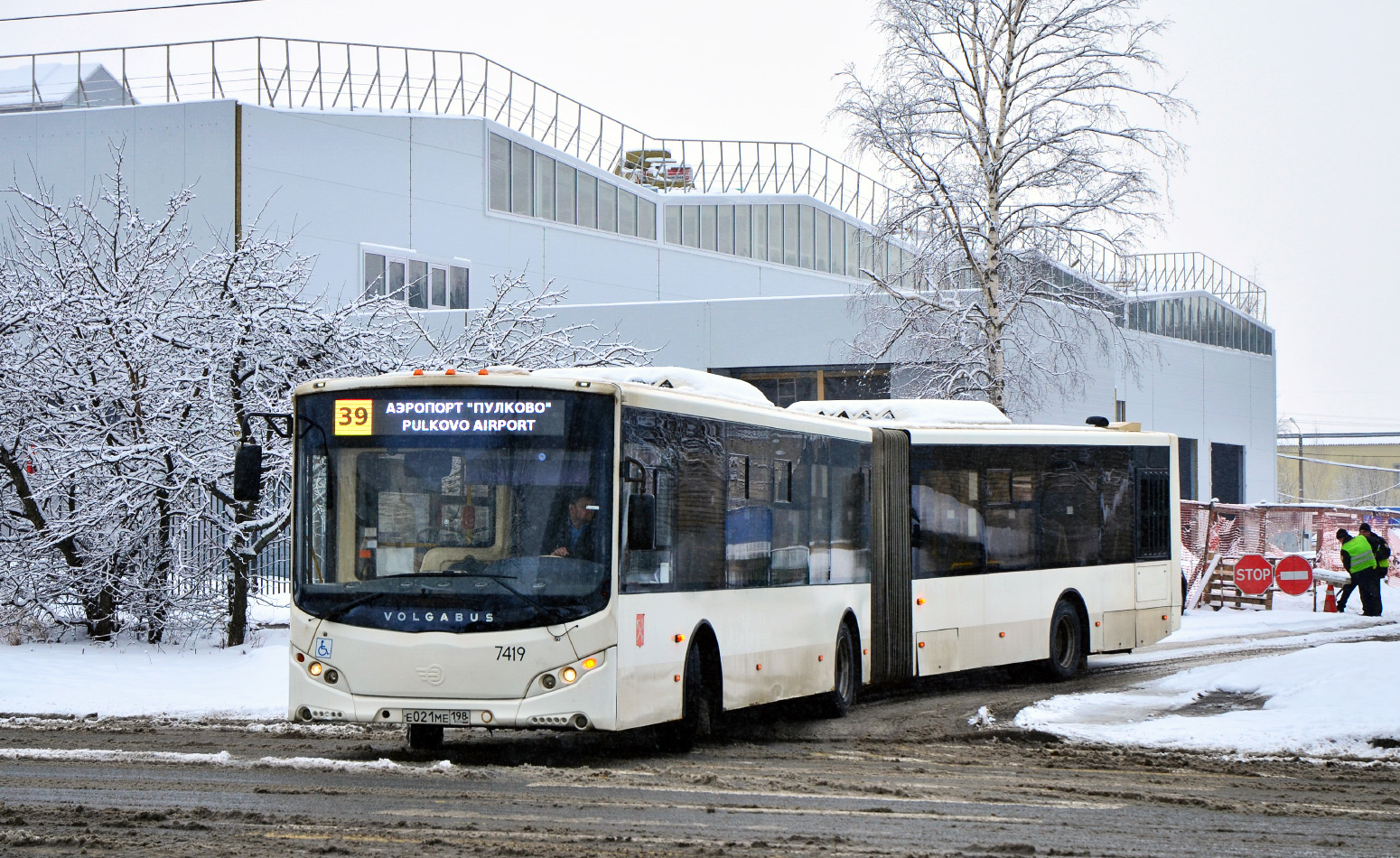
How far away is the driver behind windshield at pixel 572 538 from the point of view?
10570 millimetres

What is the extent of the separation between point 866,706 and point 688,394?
17.0 feet

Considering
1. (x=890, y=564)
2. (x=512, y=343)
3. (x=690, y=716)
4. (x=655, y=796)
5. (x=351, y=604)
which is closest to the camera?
(x=655, y=796)

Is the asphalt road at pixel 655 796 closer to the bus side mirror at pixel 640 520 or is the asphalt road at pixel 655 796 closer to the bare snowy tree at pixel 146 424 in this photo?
the bus side mirror at pixel 640 520

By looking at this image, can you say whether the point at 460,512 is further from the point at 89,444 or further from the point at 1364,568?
the point at 1364,568

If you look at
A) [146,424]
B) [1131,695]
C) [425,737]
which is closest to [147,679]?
[146,424]

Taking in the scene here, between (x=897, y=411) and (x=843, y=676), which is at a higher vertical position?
(x=897, y=411)

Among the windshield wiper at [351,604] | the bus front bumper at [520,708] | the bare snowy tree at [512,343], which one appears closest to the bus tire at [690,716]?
the bus front bumper at [520,708]

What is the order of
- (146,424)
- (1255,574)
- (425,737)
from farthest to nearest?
(1255,574), (146,424), (425,737)

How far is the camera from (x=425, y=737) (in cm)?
1172

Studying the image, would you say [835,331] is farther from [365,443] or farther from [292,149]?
[365,443]

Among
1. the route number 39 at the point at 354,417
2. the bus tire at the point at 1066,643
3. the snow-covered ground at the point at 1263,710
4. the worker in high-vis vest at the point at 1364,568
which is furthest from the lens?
the worker in high-vis vest at the point at 1364,568

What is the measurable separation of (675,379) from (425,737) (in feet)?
11.0

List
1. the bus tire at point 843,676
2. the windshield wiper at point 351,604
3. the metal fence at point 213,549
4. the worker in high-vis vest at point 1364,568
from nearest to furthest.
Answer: the windshield wiper at point 351,604 → the bus tire at point 843,676 → the metal fence at point 213,549 → the worker in high-vis vest at point 1364,568

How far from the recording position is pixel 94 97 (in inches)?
1633
